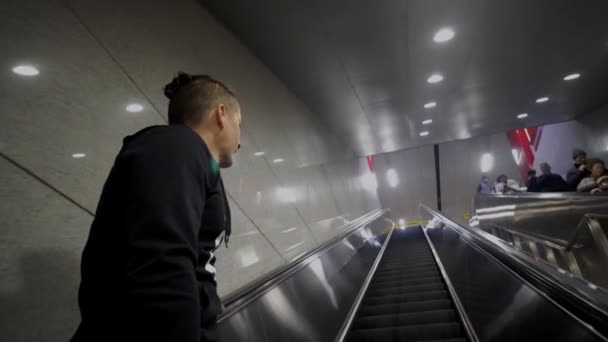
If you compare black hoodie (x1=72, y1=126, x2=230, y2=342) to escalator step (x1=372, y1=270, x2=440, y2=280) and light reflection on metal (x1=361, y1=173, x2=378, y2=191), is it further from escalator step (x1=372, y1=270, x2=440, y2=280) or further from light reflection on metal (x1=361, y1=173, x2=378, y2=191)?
light reflection on metal (x1=361, y1=173, x2=378, y2=191)

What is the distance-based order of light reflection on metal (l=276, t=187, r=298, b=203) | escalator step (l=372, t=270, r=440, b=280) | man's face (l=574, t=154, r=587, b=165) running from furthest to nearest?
man's face (l=574, t=154, r=587, b=165) < escalator step (l=372, t=270, r=440, b=280) < light reflection on metal (l=276, t=187, r=298, b=203)

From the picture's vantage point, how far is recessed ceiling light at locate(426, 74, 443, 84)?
6605 mm

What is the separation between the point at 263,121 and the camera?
16.7ft

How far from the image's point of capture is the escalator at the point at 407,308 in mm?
3141

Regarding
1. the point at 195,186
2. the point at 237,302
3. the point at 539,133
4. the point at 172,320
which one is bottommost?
the point at 237,302

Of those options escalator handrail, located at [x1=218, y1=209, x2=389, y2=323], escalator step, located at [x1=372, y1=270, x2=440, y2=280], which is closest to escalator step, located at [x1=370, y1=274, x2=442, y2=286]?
escalator step, located at [x1=372, y1=270, x2=440, y2=280]

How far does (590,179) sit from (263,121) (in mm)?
5262

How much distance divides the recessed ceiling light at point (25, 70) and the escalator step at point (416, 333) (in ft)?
10.4

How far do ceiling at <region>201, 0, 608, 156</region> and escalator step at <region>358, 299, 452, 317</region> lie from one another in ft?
11.5

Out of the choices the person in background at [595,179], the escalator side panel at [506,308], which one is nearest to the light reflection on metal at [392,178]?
the person in background at [595,179]

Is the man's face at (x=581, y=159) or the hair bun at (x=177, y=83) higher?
the hair bun at (x=177, y=83)

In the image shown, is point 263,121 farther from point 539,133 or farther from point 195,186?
point 539,133

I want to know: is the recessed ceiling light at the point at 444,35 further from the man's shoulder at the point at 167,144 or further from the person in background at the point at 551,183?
the man's shoulder at the point at 167,144

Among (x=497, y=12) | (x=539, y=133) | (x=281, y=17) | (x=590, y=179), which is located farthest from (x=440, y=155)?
(x=281, y=17)
